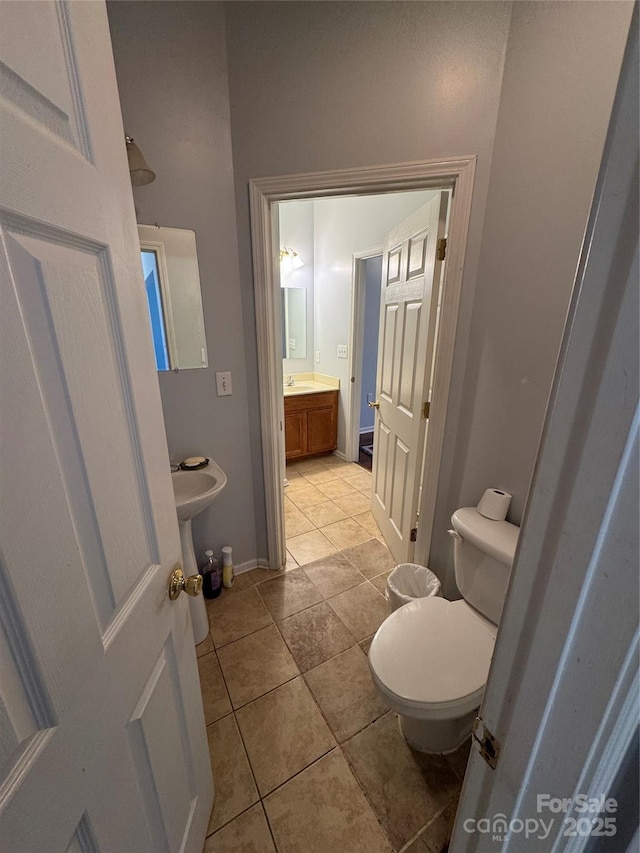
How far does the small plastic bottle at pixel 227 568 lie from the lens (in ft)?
6.08

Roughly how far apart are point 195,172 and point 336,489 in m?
2.44

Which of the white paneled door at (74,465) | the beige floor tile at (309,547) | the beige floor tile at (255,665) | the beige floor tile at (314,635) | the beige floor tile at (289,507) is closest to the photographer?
the white paneled door at (74,465)

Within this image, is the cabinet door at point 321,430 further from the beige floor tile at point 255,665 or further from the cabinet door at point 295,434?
the beige floor tile at point 255,665

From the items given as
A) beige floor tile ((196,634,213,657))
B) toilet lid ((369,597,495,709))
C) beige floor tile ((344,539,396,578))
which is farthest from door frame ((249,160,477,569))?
beige floor tile ((196,634,213,657))

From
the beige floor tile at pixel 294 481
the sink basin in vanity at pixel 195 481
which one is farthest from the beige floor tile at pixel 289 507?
the sink basin in vanity at pixel 195 481

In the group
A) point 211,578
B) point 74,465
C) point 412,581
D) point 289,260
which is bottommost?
point 211,578

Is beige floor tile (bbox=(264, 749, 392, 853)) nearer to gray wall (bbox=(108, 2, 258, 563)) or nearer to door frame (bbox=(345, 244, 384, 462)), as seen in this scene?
gray wall (bbox=(108, 2, 258, 563))

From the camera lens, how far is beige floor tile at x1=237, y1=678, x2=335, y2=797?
111cm

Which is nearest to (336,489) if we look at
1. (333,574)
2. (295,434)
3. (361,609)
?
(295,434)

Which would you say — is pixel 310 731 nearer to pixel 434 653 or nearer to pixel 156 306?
pixel 434 653

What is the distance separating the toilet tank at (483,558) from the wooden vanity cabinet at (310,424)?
2.20 m

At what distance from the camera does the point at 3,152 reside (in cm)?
33

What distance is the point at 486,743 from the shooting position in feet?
1.56

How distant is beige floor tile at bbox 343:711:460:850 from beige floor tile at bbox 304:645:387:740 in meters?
0.04
